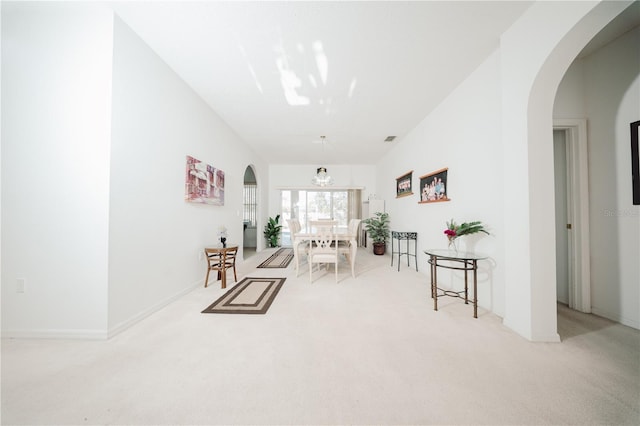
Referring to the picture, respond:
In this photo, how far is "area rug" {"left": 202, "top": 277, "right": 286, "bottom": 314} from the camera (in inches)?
91.0

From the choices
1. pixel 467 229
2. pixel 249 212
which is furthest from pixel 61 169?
pixel 249 212

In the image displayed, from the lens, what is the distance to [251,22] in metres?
1.87

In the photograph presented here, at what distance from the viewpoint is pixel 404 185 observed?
460 centimetres

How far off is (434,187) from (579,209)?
4.86 ft

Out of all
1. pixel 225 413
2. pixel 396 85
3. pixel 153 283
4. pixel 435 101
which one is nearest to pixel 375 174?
pixel 435 101

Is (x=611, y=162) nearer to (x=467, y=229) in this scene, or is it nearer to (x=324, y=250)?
(x=467, y=229)

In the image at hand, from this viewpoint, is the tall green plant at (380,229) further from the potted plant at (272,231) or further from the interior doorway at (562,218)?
the interior doorway at (562,218)

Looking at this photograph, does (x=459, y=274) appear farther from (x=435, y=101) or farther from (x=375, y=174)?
(x=375, y=174)

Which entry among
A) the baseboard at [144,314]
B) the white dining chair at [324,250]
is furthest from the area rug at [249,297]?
the white dining chair at [324,250]

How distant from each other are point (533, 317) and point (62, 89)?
13.9 feet

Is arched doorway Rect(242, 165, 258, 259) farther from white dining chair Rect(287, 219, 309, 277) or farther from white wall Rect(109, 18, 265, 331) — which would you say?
white wall Rect(109, 18, 265, 331)

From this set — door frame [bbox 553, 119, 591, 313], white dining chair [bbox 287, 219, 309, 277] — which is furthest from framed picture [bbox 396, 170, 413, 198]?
white dining chair [bbox 287, 219, 309, 277]

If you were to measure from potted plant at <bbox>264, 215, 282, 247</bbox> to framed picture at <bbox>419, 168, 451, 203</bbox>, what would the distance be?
4390 mm

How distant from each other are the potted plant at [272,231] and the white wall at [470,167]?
4210 millimetres
